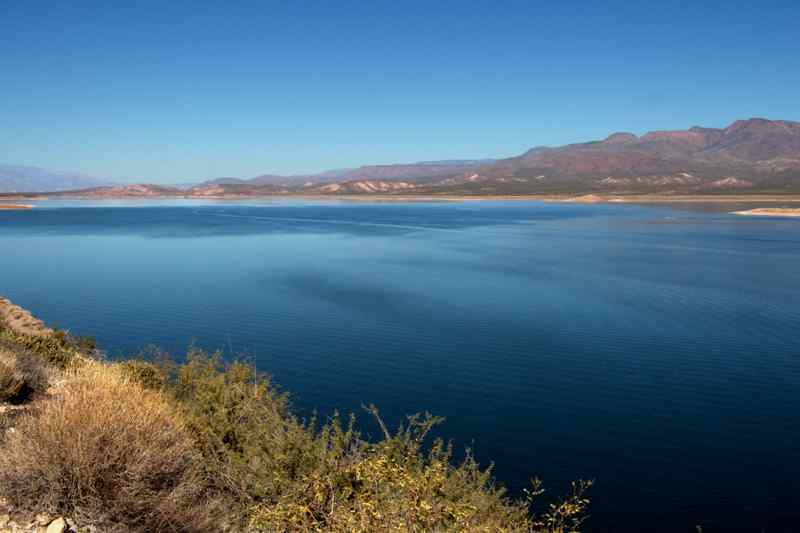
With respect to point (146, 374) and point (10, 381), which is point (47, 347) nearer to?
point (146, 374)

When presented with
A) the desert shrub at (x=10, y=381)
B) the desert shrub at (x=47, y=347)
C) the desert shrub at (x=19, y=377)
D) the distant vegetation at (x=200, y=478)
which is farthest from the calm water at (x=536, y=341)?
the desert shrub at (x=10, y=381)

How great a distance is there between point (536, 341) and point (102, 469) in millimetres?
17023

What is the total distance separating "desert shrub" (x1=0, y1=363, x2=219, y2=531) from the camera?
6.12 m

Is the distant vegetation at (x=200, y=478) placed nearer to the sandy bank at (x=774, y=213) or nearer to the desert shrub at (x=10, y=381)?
the desert shrub at (x=10, y=381)

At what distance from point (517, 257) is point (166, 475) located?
40.5 metres

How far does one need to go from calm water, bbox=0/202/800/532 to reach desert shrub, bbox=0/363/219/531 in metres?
7.18

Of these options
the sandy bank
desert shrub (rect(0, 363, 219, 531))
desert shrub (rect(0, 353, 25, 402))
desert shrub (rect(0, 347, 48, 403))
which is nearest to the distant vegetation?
desert shrub (rect(0, 363, 219, 531))

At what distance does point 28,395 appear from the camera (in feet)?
33.8

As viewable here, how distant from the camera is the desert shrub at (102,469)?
6121 millimetres

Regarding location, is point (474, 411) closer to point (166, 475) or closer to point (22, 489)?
point (166, 475)

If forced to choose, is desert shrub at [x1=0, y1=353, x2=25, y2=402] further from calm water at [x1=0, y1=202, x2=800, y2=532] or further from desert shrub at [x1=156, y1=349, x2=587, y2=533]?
calm water at [x1=0, y1=202, x2=800, y2=532]

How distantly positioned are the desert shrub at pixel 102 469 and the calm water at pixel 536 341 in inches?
A: 283

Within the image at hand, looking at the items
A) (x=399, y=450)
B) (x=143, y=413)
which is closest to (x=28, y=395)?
(x=143, y=413)

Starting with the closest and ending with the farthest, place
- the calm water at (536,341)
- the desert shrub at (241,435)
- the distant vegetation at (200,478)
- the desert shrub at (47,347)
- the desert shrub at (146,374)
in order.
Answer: the distant vegetation at (200,478)
the desert shrub at (241,435)
the desert shrub at (146,374)
the calm water at (536,341)
the desert shrub at (47,347)
